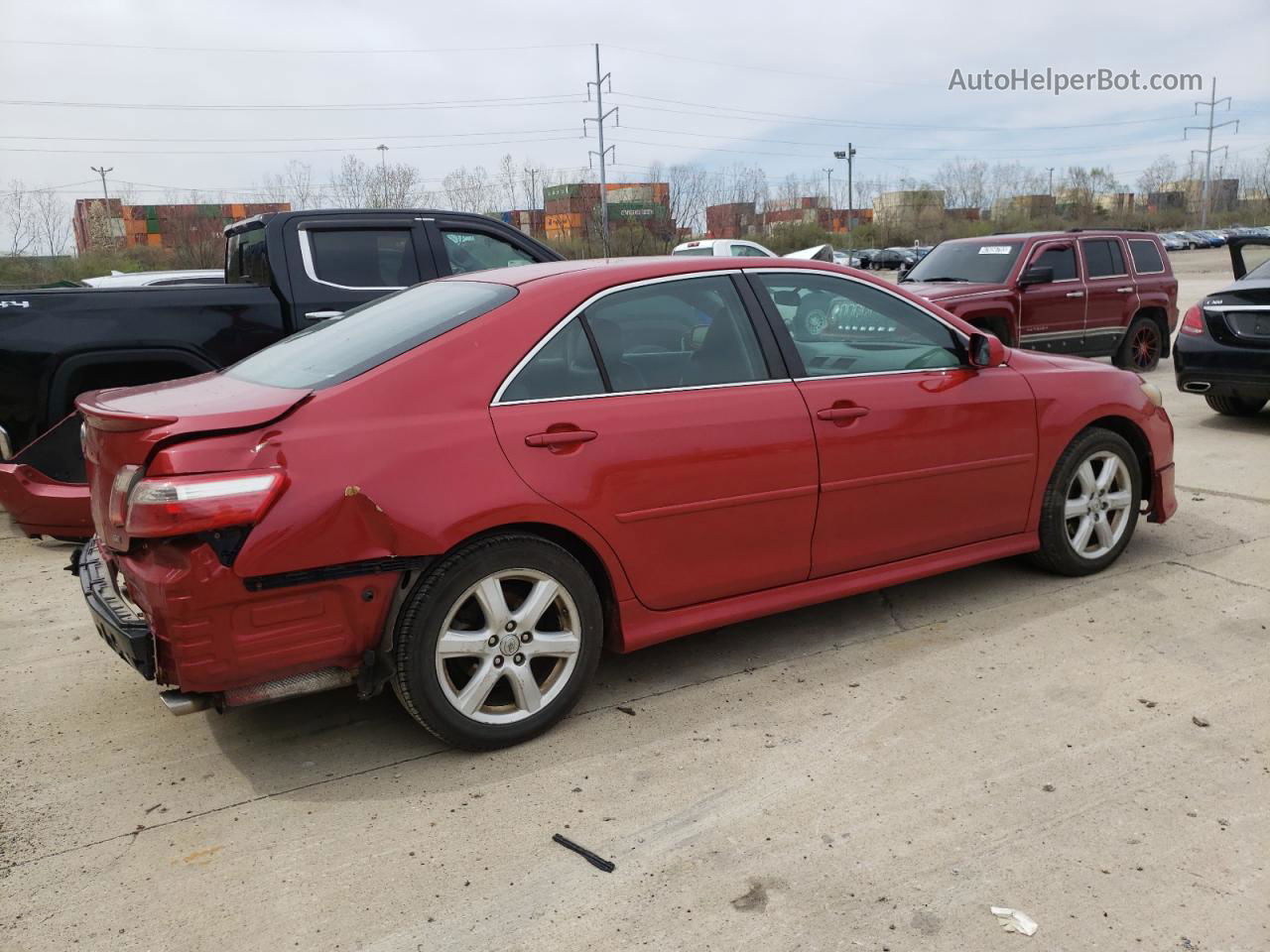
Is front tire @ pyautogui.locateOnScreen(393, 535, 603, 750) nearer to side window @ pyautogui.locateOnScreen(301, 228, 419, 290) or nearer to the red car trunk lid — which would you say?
the red car trunk lid

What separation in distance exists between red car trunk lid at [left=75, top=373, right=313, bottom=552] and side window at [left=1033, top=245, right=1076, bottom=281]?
9959 mm

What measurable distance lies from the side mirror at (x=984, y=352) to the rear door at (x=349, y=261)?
3.70 meters

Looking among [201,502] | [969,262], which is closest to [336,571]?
[201,502]

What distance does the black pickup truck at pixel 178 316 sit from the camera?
548 centimetres

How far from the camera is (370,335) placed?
3.60 metres

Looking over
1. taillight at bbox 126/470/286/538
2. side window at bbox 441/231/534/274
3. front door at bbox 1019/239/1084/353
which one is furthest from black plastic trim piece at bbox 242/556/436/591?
front door at bbox 1019/239/1084/353

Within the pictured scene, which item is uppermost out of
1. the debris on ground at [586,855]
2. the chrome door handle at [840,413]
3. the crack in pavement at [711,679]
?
the chrome door handle at [840,413]

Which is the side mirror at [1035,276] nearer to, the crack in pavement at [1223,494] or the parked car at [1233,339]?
the parked car at [1233,339]

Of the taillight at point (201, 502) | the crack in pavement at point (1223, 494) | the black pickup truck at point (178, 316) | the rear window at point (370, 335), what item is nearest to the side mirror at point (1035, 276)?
the crack in pavement at point (1223, 494)

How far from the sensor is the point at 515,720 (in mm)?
3344

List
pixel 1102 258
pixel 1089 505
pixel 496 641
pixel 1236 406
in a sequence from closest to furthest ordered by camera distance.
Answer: pixel 496 641
pixel 1089 505
pixel 1236 406
pixel 1102 258

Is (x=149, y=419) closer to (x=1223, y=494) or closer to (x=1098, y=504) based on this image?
(x=1098, y=504)

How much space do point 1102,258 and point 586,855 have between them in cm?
1136

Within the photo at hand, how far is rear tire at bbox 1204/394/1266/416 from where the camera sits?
361 inches
